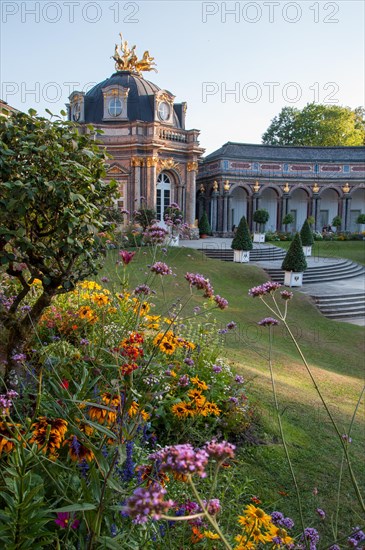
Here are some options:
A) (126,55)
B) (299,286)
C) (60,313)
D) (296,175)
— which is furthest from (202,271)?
(296,175)

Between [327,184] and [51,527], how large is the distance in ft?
119

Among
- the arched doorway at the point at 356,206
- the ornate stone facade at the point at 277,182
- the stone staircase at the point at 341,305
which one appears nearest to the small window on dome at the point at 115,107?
the ornate stone facade at the point at 277,182

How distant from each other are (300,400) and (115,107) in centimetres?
2428

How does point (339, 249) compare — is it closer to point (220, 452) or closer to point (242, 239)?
point (242, 239)

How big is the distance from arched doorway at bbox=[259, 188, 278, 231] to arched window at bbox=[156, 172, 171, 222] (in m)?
11.6

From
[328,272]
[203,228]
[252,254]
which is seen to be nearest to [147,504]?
[328,272]

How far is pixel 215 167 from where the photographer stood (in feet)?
110

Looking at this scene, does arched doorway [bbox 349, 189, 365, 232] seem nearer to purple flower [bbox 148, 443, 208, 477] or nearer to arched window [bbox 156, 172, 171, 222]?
arched window [bbox 156, 172, 171, 222]

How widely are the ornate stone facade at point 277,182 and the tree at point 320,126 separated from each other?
991 centimetres

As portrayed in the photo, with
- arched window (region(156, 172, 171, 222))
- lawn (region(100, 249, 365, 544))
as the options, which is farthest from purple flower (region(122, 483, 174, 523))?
arched window (region(156, 172, 171, 222))

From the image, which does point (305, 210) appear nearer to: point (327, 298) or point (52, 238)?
point (327, 298)

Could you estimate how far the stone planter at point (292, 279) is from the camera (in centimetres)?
1680

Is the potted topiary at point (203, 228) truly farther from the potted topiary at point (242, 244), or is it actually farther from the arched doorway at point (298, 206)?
the arched doorway at point (298, 206)

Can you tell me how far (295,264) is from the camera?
54.3 feet
